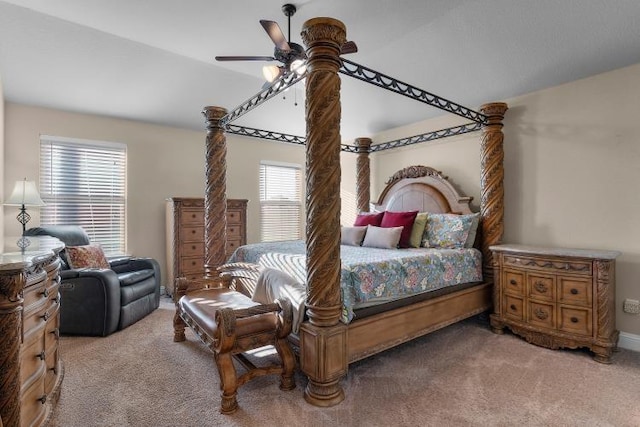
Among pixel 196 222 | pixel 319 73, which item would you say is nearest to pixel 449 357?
pixel 319 73

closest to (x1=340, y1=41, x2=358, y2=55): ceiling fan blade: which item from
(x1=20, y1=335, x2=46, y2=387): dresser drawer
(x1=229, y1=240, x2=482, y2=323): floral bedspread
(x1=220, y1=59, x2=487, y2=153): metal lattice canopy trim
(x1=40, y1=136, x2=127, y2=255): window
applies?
(x1=220, y1=59, x2=487, y2=153): metal lattice canopy trim

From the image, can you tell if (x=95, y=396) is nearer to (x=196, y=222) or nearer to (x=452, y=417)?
(x=452, y=417)

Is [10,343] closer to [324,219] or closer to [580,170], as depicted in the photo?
[324,219]

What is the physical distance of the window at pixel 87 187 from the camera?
3.94 meters

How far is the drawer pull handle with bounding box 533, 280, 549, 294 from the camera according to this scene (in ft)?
9.22

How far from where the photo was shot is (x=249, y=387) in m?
2.19

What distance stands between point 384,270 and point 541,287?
1585mm

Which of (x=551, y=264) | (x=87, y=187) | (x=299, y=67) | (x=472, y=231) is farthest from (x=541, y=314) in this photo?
(x=87, y=187)

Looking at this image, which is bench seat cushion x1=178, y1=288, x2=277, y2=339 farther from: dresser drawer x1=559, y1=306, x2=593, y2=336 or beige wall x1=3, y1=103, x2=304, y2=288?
dresser drawer x1=559, y1=306, x2=593, y2=336

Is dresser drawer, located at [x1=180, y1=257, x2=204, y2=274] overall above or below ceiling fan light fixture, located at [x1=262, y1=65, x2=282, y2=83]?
below

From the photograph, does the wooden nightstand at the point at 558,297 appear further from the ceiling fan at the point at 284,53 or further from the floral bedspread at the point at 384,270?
the ceiling fan at the point at 284,53

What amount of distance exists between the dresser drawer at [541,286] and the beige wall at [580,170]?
0.65 metres

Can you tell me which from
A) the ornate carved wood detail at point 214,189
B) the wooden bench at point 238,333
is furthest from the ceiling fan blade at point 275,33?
the wooden bench at point 238,333

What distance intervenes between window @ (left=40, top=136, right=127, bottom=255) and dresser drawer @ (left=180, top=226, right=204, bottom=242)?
34.9 inches
